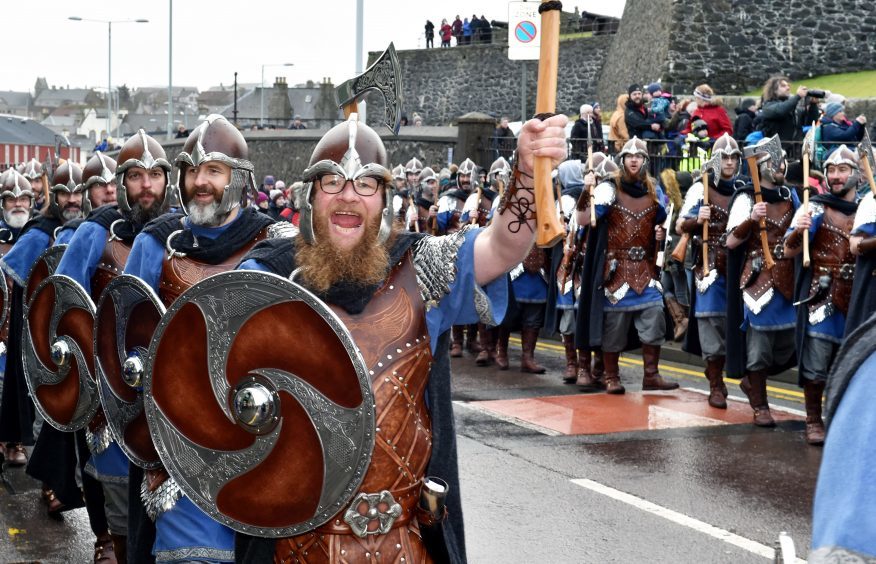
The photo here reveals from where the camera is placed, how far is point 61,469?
6.88 meters

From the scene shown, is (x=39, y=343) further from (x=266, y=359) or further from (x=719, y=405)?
(x=719, y=405)

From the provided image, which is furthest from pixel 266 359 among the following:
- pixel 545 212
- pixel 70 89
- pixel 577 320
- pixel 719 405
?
pixel 70 89

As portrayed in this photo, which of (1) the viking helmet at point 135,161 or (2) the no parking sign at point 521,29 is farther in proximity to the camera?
(1) the viking helmet at point 135,161

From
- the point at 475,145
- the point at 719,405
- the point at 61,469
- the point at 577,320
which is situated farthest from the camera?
the point at 475,145

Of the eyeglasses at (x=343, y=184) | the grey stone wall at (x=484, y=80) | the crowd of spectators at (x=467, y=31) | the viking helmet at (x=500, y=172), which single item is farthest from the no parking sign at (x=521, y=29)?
the crowd of spectators at (x=467, y=31)

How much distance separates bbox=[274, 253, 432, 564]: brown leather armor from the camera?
348 centimetres

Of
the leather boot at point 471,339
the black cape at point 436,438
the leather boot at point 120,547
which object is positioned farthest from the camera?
the leather boot at point 471,339

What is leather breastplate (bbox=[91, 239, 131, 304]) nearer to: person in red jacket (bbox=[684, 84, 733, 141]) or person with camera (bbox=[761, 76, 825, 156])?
person with camera (bbox=[761, 76, 825, 156])

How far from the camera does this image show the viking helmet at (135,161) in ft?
21.2

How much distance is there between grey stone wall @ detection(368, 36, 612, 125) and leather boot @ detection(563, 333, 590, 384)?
29860 millimetres

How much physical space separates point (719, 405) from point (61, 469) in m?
5.43

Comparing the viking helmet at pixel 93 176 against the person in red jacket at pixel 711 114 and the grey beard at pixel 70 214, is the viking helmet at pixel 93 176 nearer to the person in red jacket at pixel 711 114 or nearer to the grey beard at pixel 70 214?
the grey beard at pixel 70 214

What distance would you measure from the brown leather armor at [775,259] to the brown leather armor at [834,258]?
21.3 inches

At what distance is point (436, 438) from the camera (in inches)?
147
